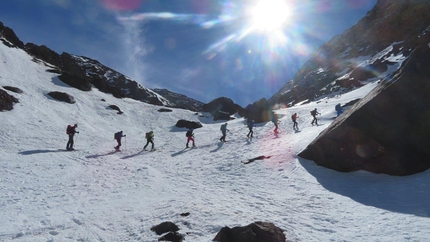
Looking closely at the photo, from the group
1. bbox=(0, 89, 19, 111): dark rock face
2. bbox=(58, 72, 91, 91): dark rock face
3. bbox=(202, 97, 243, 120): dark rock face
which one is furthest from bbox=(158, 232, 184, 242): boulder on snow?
bbox=(202, 97, 243, 120): dark rock face

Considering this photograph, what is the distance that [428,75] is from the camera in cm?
1248

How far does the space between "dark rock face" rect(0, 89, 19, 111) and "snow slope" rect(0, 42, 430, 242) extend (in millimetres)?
3198

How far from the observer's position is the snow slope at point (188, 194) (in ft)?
24.1

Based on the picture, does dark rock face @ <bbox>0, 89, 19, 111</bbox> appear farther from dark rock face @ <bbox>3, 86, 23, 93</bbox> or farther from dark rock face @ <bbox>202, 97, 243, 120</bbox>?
dark rock face @ <bbox>202, 97, 243, 120</bbox>

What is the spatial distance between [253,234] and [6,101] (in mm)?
29465

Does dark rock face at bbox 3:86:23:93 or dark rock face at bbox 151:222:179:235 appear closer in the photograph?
dark rock face at bbox 151:222:179:235

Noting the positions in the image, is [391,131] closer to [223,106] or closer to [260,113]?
[260,113]

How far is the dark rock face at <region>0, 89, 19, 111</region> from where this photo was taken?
79.5ft

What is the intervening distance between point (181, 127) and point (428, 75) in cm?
3278

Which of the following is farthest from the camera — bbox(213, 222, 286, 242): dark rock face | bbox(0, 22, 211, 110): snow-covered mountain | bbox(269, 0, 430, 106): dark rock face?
bbox(269, 0, 430, 106): dark rock face

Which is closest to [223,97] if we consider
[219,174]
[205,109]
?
[205,109]

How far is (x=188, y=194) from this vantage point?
442 inches

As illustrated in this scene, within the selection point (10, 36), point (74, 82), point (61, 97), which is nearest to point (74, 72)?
point (10, 36)

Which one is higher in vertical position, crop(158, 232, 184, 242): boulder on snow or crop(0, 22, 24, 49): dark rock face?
crop(0, 22, 24, 49): dark rock face
